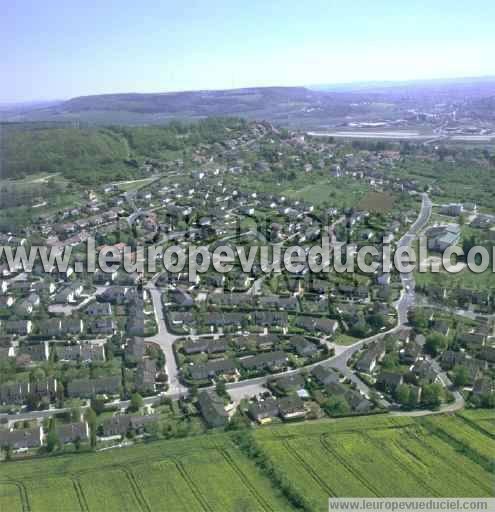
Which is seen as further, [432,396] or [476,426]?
[432,396]

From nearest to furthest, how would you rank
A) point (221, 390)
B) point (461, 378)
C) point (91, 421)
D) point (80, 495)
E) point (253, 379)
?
point (80, 495)
point (91, 421)
point (221, 390)
point (461, 378)
point (253, 379)

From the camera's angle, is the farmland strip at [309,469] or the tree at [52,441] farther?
the tree at [52,441]

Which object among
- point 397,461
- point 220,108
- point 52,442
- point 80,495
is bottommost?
point 397,461

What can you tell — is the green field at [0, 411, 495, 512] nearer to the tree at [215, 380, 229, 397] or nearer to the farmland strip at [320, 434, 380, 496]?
the farmland strip at [320, 434, 380, 496]

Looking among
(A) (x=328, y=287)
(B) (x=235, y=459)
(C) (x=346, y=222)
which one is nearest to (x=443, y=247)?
(C) (x=346, y=222)

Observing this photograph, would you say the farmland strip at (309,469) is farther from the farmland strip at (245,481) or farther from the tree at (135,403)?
the tree at (135,403)

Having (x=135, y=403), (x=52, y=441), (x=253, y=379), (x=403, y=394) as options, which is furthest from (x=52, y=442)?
(x=403, y=394)

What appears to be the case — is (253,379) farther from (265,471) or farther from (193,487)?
(193,487)

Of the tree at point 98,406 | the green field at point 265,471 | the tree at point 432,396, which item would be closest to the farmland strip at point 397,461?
the green field at point 265,471
